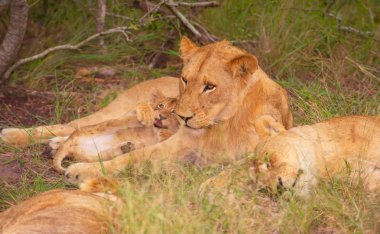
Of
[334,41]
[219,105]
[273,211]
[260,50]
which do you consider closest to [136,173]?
[219,105]

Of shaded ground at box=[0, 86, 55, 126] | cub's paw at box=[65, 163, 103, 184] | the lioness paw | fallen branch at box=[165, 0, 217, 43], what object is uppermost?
fallen branch at box=[165, 0, 217, 43]

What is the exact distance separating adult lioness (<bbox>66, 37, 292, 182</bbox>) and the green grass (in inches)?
7.4

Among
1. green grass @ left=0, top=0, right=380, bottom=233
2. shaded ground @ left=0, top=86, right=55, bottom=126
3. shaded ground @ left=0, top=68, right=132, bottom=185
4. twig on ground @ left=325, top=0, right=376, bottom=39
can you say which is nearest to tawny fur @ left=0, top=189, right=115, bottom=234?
green grass @ left=0, top=0, right=380, bottom=233

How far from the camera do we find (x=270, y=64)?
6020 millimetres

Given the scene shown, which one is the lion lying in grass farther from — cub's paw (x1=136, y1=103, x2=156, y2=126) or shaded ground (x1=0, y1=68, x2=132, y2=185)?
shaded ground (x1=0, y1=68, x2=132, y2=185)

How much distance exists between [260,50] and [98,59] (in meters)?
1.23

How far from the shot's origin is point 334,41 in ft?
20.3

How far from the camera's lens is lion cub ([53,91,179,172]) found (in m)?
4.84

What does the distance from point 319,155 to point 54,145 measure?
6.30 ft

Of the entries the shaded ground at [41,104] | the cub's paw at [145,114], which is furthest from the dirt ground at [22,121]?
the cub's paw at [145,114]

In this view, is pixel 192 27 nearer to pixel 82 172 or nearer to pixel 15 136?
→ pixel 15 136

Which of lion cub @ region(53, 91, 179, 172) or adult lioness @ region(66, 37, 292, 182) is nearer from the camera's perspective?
adult lioness @ region(66, 37, 292, 182)

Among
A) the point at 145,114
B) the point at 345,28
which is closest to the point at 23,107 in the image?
the point at 145,114

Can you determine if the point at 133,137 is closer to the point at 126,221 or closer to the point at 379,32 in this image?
the point at 126,221
